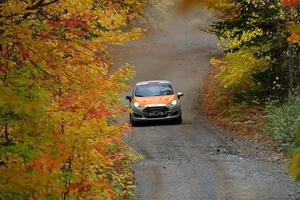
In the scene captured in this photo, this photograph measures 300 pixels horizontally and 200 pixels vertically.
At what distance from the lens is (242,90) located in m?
25.2

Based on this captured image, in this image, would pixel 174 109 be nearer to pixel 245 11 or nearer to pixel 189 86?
pixel 245 11

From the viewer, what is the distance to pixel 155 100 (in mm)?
20672

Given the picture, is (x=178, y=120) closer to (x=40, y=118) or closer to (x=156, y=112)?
(x=156, y=112)

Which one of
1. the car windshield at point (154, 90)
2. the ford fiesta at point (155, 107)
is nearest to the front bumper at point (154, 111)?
the ford fiesta at point (155, 107)

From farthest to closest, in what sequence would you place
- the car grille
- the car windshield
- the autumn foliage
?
the car windshield
the car grille
the autumn foliage

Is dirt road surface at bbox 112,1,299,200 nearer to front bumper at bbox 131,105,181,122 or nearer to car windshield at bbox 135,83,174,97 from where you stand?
front bumper at bbox 131,105,181,122

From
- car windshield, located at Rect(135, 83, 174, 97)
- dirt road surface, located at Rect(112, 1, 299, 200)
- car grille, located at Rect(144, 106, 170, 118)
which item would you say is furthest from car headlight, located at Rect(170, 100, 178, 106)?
dirt road surface, located at Rect(112, 1, 299, 200)

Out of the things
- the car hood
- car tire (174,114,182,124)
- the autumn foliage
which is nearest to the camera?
the autumn foliage

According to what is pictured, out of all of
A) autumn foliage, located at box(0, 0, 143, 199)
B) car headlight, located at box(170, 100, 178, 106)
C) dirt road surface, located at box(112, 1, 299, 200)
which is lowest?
dirt road surface, located at box(112, 1, 299, 200)

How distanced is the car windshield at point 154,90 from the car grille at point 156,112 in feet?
3.13

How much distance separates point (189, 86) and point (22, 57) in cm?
2945

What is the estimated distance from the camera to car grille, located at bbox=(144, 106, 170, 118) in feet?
67.1

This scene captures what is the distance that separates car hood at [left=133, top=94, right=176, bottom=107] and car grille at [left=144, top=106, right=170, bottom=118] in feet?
0.80

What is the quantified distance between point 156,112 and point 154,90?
4.67 ft
